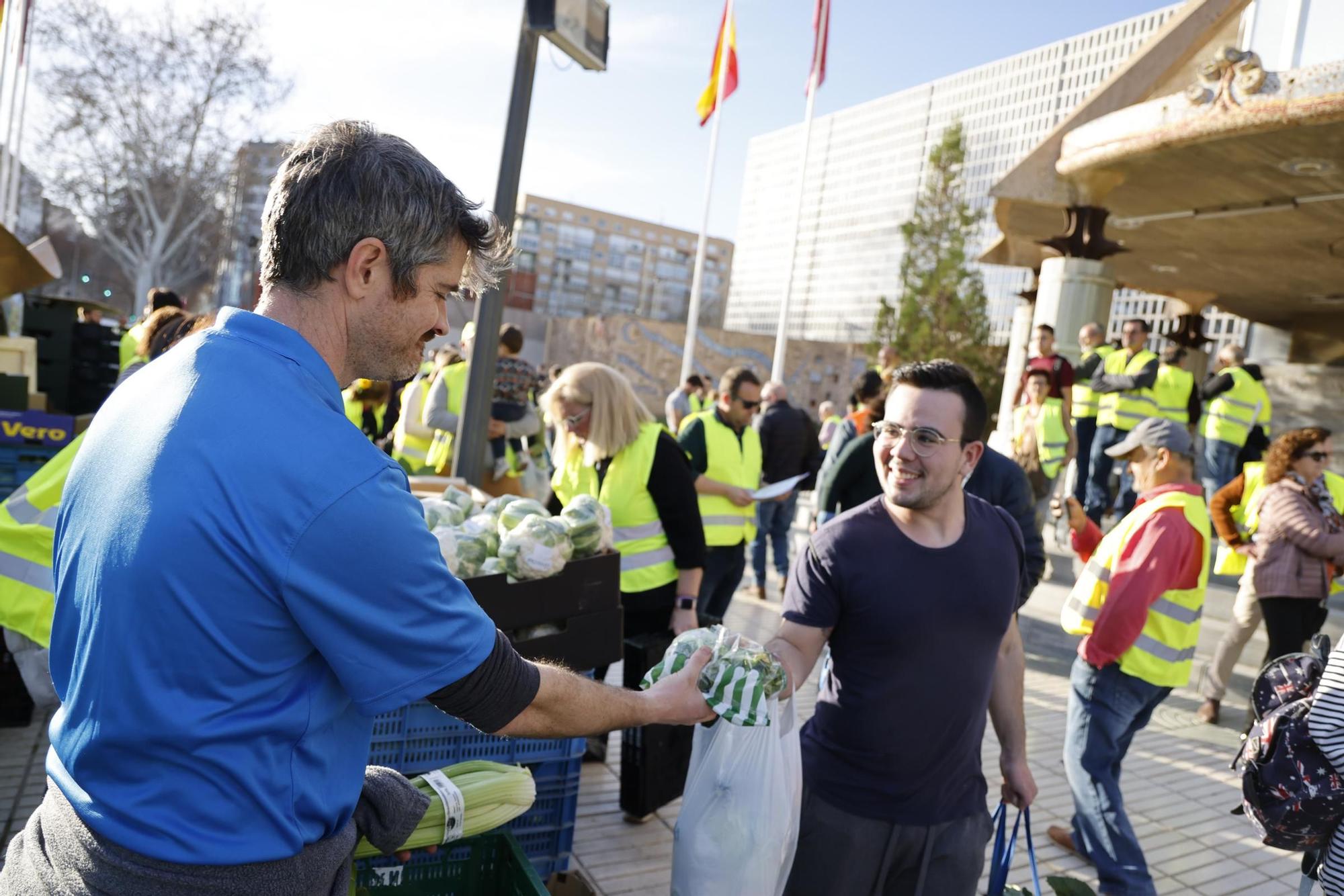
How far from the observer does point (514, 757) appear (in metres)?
3.10

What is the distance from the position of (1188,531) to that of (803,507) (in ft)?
37.2

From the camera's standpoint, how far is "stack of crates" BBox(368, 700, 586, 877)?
2.88 meters

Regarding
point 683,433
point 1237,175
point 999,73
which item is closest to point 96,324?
point 683,433

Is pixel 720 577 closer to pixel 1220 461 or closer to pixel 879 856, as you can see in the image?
pixel 879 856

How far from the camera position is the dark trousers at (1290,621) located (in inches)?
239

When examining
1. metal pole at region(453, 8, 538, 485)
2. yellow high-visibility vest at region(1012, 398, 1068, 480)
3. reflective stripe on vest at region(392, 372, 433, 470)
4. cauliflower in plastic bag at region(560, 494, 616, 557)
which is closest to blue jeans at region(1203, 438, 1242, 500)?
yellow high-visibility vest at region(1012, 398, 1068, 480)

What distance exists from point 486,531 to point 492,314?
2.18 m

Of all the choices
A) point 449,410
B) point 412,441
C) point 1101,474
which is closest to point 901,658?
point 449,410

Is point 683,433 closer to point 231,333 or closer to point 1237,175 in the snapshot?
point 231,333

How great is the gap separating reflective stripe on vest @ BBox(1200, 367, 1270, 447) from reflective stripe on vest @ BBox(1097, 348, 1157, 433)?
1148 mm

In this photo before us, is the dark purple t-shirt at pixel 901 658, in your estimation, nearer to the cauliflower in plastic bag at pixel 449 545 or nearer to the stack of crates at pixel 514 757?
the stack of crates at pixel 514 757

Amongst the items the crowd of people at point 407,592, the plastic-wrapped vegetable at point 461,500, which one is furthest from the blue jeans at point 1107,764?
the plastic-wrapped vegetable at point 461,500

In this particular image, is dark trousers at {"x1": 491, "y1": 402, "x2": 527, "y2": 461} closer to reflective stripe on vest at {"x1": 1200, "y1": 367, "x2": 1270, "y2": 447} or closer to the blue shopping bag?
the blue shopping bag

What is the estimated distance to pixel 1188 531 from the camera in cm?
389
